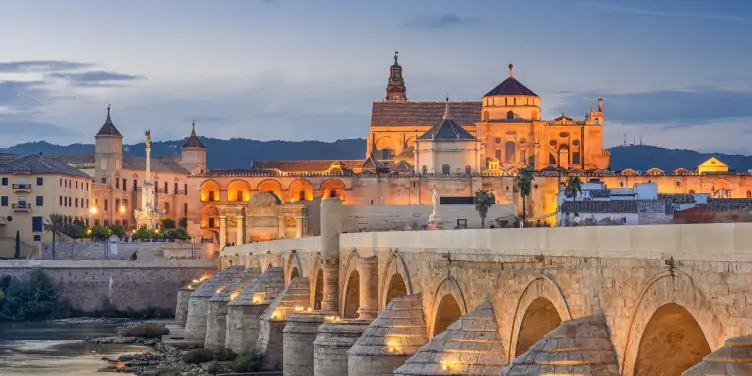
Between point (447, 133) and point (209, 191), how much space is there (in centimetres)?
2394

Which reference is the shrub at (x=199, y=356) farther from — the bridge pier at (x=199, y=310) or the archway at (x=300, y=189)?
the archway at (x=300, y=189)

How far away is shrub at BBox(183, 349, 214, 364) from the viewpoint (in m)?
52.7

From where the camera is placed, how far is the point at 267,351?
46156 millimetres

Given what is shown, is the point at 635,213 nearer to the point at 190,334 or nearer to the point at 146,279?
the point at 190,334

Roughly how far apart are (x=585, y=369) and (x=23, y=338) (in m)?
57.2

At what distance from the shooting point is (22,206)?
366ft

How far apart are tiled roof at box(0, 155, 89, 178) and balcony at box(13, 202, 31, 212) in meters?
2.58

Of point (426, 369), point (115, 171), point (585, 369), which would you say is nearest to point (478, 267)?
point (426, 369)

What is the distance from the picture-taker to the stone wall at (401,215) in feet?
153

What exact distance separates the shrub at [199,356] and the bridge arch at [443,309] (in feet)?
84.2

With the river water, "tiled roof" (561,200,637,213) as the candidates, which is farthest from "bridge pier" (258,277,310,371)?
"tiled roof" (561,200,637,213)

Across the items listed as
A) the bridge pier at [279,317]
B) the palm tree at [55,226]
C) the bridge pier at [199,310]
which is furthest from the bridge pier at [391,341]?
the palm tree at [55,226]

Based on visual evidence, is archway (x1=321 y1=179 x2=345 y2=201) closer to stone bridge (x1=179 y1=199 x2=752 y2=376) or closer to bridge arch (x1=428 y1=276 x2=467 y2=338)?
stone bridge (x1=179 y1=199 x2=752 y2=376)

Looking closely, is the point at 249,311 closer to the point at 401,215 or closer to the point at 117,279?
the point at 401,215
